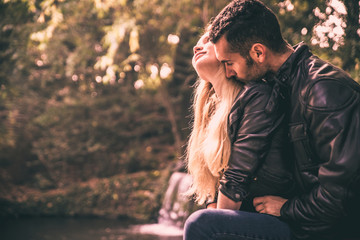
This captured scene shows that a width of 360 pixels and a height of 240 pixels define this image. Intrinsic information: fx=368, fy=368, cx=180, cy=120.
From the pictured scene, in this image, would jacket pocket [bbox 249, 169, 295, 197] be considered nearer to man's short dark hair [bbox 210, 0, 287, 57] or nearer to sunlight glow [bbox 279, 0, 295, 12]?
man's short dark hair [bbox 210, 0, 287, 57]

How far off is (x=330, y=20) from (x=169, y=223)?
5.28 m

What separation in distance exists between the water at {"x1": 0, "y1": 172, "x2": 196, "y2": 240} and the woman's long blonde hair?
4.19 meters

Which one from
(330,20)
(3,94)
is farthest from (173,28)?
(330,20)

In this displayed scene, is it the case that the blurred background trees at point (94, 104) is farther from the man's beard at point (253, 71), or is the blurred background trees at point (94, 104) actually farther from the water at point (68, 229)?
the man's beard at point (253, 71)

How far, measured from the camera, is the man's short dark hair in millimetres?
1748

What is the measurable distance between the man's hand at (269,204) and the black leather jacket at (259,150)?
0.03 m

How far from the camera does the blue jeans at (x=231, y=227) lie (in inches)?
64.4

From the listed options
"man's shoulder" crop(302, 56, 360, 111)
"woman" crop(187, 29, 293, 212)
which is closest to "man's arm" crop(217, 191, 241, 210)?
"woman" crop(187, 29, 293, 212)

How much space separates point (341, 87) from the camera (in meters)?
1.50

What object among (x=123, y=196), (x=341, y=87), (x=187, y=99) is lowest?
(x=123, y=196)

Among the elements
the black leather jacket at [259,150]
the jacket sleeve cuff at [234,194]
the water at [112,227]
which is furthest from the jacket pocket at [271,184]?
the water at [112,227]

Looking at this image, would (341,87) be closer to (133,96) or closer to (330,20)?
(330,20)

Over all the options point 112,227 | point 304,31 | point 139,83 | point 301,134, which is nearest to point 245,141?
point 301,134

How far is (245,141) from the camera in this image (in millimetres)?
1697
